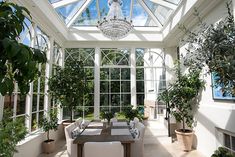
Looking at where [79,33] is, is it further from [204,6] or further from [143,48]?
[204,6]

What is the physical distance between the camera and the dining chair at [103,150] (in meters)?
2.44

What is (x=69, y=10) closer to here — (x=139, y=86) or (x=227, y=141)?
(x=139, y=86)

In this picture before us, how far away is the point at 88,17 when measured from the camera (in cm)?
655

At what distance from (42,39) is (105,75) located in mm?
2580

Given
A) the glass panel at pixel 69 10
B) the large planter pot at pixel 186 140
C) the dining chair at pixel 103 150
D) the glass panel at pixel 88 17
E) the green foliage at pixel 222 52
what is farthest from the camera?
the glass panel at pixel 88 17

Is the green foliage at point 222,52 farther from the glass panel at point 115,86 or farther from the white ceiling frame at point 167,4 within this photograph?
the glass panel at point 115,86

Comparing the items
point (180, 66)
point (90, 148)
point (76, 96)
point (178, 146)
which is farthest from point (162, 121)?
point (90, 148)

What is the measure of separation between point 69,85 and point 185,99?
3.36 m

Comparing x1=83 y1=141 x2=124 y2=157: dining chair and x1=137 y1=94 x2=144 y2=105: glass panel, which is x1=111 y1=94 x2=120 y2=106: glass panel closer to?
x1=137 y1=94 x2=144 y2=105: glass panel

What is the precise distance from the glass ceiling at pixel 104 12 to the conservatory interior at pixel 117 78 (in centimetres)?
3

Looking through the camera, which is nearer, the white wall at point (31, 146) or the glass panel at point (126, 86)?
the white wall at point (31, 146)

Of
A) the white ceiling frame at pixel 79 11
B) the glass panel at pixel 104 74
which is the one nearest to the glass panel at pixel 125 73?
the glass panel at pixel 104 74

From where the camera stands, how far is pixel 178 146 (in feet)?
16.1

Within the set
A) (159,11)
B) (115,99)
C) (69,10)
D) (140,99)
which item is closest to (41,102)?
(115,99)
